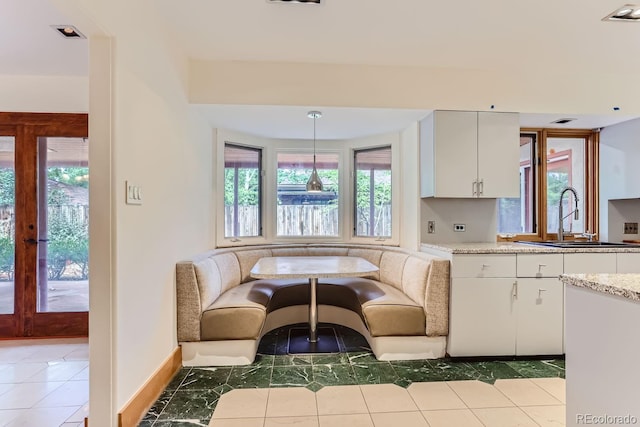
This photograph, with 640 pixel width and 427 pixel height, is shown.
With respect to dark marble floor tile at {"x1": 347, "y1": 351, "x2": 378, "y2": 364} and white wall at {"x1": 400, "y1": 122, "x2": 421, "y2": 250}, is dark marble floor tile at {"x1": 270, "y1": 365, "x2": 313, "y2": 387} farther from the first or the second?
white wall at {"x1": 400, "y1": 122, "x2": 421, "y2": 250}

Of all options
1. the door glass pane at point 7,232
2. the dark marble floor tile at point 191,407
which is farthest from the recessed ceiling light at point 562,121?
the door glass pane at point 7,232

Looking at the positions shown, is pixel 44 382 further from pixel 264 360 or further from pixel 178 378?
pixel 264 360

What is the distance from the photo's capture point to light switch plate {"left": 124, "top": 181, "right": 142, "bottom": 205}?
1722 mm

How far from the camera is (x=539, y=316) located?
8.54 ft

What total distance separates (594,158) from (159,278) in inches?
173

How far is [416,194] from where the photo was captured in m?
3.22

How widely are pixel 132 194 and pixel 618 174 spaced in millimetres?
4322

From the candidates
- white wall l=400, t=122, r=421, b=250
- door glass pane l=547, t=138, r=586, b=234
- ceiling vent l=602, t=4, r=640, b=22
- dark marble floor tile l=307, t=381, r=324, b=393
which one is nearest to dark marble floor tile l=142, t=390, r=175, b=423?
dark marble floor tile l=307, t=381, r=324, b=393

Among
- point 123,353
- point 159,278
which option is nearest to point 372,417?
point 123,353

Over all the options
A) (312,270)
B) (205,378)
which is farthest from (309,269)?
(205,378)

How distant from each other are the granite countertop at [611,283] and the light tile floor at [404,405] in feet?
3.41

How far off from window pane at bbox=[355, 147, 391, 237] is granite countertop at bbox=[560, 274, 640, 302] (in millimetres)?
2444

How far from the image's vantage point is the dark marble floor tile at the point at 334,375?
225 centimetres

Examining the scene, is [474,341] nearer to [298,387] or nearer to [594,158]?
[298,387]
